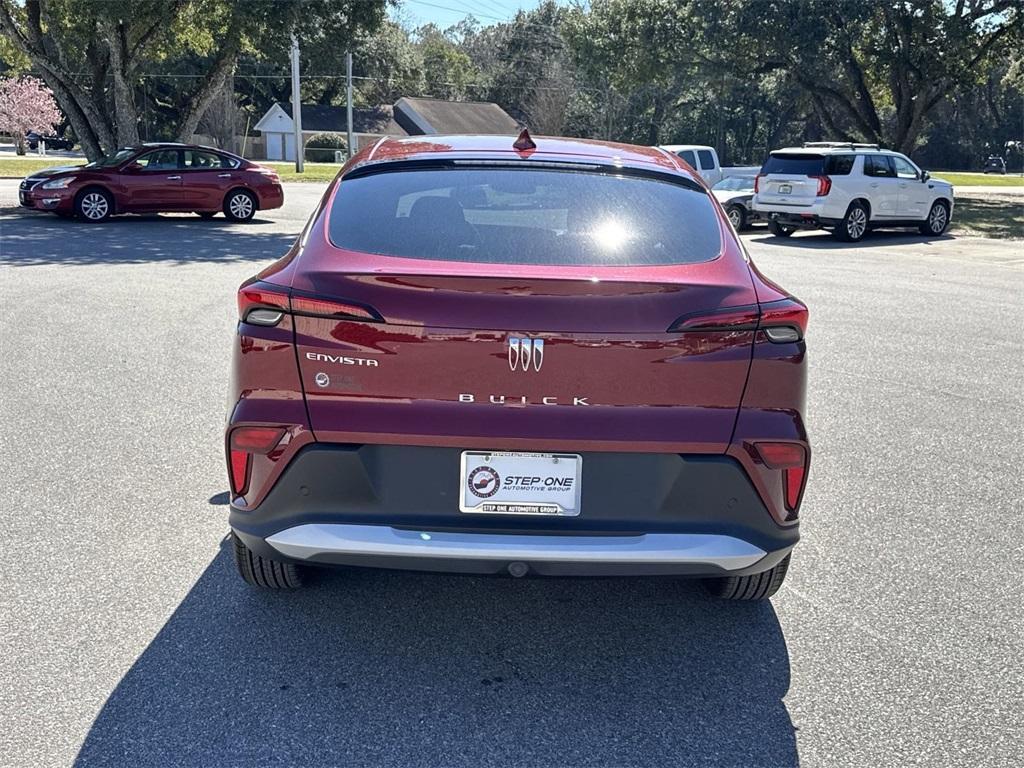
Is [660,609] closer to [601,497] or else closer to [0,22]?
[601,497]

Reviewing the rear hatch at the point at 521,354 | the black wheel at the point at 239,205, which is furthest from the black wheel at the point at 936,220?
the rear hatch at the point at 521,354

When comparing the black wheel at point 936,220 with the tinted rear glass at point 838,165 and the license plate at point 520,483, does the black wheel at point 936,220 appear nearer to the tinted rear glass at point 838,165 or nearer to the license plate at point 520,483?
the tinted rear glass at point 838,165

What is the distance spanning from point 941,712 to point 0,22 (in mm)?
23971

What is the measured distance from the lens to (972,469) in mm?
5898

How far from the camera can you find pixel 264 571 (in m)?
3.90

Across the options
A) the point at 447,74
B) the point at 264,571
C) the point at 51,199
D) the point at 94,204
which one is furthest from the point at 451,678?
the point at 447,74

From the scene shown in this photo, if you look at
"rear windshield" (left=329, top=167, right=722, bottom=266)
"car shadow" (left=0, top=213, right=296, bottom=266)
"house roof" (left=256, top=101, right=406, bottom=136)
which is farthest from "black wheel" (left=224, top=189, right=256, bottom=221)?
"house roof" (left=256, top=101, right=406, bottom=136)

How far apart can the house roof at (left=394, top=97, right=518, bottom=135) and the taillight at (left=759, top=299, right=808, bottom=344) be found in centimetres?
6847

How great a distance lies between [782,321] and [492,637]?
1565 millimetres

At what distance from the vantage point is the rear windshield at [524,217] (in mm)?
3518

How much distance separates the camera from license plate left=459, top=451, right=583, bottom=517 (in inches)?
128

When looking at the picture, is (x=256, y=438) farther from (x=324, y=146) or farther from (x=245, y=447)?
(x=324, y=146)

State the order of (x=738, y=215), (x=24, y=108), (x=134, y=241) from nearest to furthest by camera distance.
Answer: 1. (x=134, y=241)
2. (x=738, y=215)
3. (x=24, y=108)

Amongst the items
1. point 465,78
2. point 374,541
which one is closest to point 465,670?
point 374,541
